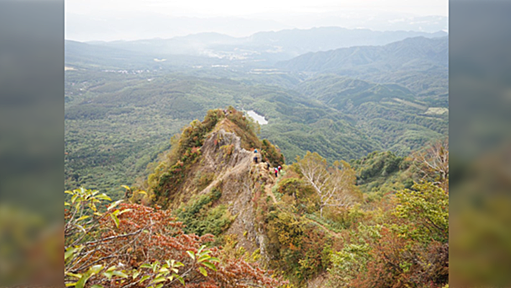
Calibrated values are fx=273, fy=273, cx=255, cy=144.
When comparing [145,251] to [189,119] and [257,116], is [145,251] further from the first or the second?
[257,116]

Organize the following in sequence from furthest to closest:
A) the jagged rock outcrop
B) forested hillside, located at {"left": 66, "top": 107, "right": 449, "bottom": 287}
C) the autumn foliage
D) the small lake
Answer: the small lake
the jagged rock outcrop
forested hillside, located at {"left": 66, "top": 107, "right": 449, "bottom": 287}
the autumn foliage

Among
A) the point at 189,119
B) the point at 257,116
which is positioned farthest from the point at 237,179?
the point at 257,116

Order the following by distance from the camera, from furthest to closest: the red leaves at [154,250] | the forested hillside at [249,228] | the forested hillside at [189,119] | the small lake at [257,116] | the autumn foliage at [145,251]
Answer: the small lake at [257,116] → the forested hillside at [189,119] → the red leaves at [154,250] → the forested hillside at [249,228] → the autumn foliage at [145,251]

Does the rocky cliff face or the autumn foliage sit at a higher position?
the autumn foliage

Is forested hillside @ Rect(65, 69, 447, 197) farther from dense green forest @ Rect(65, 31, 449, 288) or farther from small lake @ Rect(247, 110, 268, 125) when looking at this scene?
small lake @ Rect(247, 110, 268, 125)

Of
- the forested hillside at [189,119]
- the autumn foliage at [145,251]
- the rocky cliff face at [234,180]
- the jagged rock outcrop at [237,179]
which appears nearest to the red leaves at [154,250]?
the autumn foliage at [145,251]

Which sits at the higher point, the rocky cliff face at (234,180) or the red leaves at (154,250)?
the red leaves at (154,250)

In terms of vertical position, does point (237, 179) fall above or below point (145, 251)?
below

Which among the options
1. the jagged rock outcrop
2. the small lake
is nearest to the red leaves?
the jagged rock outcrop

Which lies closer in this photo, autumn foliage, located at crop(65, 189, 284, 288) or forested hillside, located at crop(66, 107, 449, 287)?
autumn foliage, located at crop(65, 189, 284, 288)

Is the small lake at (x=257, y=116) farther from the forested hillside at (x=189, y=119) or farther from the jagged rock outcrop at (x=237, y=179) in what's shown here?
the jagged rock outcrop at (x=237, y=179)

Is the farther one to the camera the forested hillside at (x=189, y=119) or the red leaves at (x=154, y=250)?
the forested hillside at (x=189, y=119)
